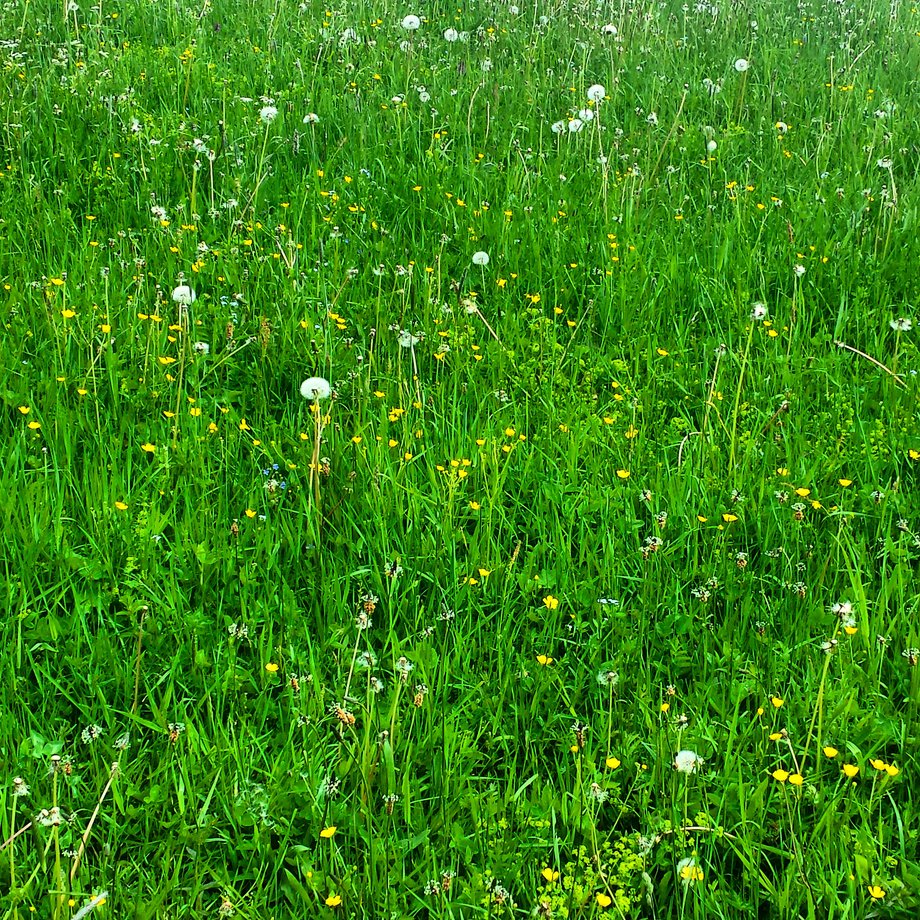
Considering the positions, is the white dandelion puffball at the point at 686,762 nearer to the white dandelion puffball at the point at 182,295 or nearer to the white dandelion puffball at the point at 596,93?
the white dandelion puffball at the point at 182,295

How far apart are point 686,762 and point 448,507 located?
0.91 meters

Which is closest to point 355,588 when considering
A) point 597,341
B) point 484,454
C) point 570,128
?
point 484,454

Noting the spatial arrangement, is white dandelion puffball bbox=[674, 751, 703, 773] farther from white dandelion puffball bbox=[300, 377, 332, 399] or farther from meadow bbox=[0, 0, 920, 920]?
white dandelion puffball bbox=[300, 377, 332, 399]

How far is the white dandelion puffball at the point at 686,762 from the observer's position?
73.4 inches

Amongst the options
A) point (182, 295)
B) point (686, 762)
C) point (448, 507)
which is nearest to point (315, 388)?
point (448, 507)

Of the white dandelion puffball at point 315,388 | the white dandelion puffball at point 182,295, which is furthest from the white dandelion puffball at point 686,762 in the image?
the white dandelion puffball at point 182,295

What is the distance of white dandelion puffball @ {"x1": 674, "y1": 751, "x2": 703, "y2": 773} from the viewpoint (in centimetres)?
186

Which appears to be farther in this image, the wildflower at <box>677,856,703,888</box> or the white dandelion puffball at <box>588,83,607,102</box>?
the white dandelion puffball at <box>588,83,607,102</box>

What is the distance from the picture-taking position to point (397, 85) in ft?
16.9

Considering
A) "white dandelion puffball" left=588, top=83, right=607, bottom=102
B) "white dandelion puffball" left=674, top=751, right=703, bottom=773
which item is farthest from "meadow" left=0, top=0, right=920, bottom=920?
"white dandelion puffball" left=588, top=83, right=607, bottom=102

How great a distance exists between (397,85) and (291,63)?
0.62 meters

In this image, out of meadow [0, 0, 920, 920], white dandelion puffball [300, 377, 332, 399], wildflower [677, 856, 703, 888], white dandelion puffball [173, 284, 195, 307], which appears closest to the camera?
wildflower [677, 856, 703, 888]

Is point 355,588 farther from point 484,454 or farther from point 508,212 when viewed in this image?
point 508,212

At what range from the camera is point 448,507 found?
2.54 m
